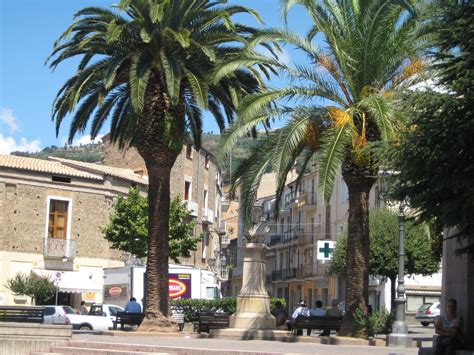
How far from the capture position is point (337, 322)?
81.3 ft

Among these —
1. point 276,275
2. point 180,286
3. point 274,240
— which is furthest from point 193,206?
point 274,240

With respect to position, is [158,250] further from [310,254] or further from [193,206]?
[310,254]

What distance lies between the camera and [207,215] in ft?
211

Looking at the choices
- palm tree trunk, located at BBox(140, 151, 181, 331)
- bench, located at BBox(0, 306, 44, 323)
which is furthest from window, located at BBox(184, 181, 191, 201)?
bench, located at BBox(0, 306, 44, 323)

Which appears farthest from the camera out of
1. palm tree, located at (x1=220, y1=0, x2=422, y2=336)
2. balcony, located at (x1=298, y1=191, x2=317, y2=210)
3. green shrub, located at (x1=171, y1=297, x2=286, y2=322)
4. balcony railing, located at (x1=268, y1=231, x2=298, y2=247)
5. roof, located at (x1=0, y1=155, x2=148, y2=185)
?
balcony railing, located at (x1=268, y1=231, x2=298, y2=247)

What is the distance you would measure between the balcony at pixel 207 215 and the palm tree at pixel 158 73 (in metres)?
37.0

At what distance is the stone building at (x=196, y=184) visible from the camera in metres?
60.1

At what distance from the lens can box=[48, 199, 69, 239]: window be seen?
4856 cm

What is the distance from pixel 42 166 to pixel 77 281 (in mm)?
6886

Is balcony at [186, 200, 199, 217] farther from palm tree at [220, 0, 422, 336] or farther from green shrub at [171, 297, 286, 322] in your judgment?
palm tree at [220, 0, 422, 336]

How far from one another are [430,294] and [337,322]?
119ft

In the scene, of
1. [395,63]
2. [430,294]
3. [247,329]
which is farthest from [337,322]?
[430,294]

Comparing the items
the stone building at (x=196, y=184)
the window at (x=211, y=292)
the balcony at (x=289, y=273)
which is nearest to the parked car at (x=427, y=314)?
the window at (x=211, y=292)

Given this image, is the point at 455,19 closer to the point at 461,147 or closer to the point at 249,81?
the point at 461,147
